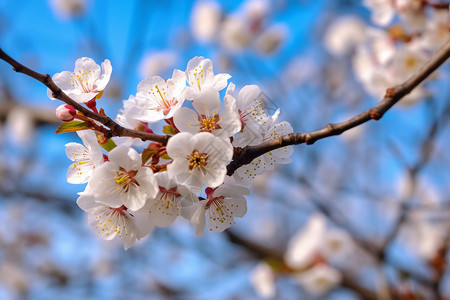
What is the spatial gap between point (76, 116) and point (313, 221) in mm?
2816

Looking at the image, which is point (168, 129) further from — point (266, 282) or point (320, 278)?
point (266, 282)

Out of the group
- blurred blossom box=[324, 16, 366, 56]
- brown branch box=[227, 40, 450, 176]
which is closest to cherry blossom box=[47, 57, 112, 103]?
brown branch box=[227, 40, 450, 176]

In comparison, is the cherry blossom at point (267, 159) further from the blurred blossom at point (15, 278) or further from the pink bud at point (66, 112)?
the blurred blossom at point (15, 278)

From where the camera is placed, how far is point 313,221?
3375 mm

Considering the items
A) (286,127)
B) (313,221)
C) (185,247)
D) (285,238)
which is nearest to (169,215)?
(286,127)

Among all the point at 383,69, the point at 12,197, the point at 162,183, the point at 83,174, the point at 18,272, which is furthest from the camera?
the point at 18,272

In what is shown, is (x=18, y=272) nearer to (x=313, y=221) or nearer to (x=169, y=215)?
(x=313, y=221)

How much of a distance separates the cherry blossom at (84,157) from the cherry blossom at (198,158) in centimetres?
20

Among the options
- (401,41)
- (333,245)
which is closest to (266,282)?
(333,245)

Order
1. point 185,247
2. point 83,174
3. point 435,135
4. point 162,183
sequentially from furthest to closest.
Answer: point 185,247 → point 435,135 → point 83,174 → point 162,183

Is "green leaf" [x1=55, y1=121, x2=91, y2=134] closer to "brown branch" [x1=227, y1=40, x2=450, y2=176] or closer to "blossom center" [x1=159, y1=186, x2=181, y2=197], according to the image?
"blossom center" [x1=159, y1=186, x2=181, y2=197]

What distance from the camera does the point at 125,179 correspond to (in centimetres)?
89

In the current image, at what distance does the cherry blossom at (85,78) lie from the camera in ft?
3.21

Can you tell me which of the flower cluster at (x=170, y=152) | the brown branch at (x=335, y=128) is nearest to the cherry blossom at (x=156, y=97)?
the flower cluster at (x=170, y=152)
